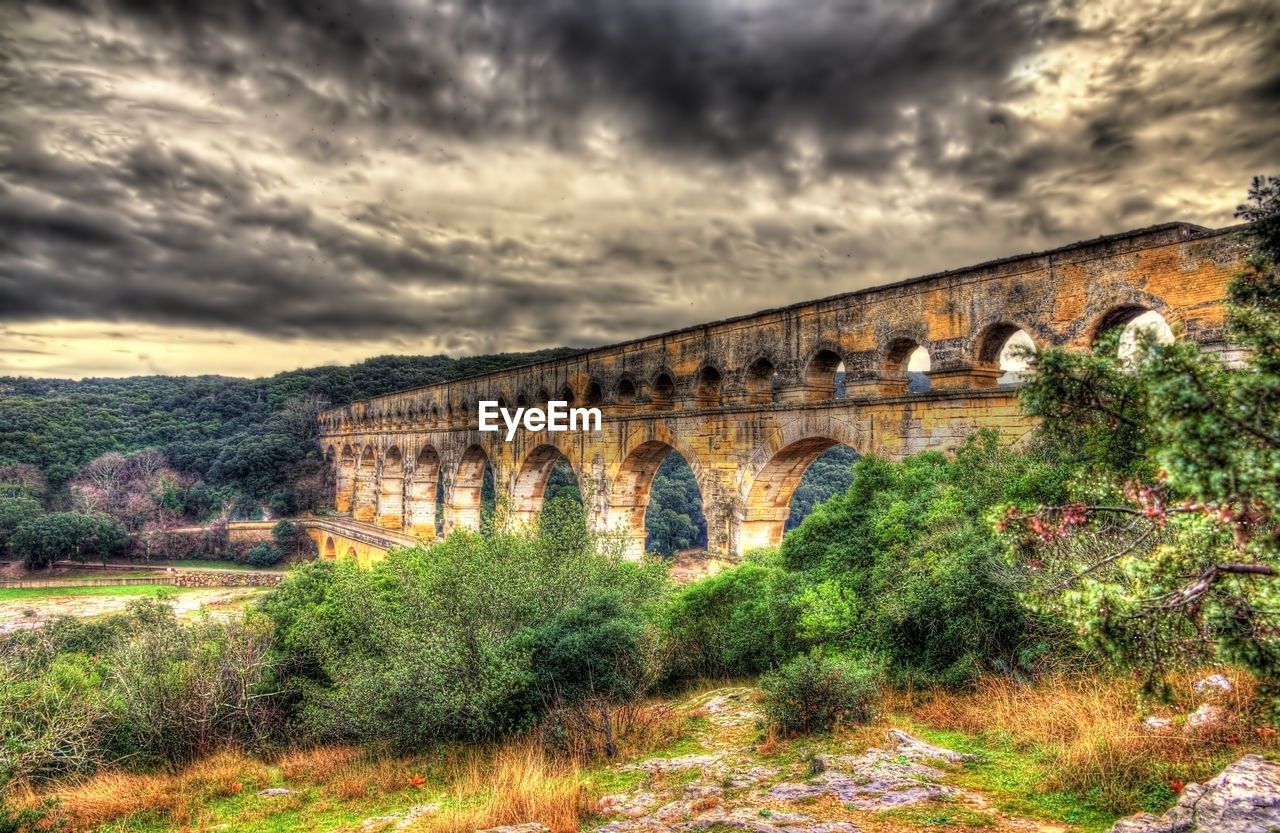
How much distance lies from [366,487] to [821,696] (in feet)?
114

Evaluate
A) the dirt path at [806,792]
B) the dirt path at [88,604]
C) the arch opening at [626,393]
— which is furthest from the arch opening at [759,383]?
the dirt path at [88,604]

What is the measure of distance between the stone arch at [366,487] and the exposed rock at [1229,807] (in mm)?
33928

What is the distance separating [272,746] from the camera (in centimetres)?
952

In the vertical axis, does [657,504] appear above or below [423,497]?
below

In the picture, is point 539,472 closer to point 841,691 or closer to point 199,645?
point 199,645

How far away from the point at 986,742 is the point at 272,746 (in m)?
9.40

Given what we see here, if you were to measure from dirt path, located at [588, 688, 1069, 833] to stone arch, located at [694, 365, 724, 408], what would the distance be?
799 centimetres

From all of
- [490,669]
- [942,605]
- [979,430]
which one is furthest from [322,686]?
[979,430]

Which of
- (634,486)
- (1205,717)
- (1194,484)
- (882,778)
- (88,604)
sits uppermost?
(1194,484)

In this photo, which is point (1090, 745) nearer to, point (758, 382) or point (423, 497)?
point (758, 382)

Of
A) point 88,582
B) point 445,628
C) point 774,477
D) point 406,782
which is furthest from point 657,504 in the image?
point 406,782

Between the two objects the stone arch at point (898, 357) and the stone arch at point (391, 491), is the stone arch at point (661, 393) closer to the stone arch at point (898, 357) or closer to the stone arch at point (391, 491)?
the stone arch at point (898, 357)

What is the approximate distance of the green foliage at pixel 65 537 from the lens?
33.0 metres

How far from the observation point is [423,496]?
1118 inches
